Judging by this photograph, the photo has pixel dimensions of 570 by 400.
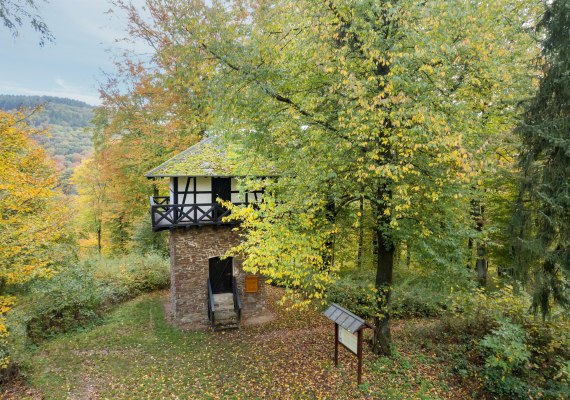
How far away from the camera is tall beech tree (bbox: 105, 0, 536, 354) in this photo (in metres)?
7.04

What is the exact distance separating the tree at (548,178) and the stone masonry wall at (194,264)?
9.13 metres

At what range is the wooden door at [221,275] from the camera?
1380 centimetres

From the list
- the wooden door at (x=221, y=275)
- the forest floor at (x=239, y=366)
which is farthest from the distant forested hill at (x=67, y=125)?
the forest floor at (x=239, y=366)

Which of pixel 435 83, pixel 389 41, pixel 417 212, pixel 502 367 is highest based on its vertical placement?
pixel 389 41

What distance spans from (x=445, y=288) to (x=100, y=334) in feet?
38.1

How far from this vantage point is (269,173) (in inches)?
436

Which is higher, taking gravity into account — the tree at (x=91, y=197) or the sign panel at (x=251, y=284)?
the tree at (x=91, y=197)

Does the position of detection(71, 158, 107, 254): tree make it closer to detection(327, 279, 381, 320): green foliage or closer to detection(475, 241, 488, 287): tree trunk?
detection(327, 279, 381, 320): green foliage

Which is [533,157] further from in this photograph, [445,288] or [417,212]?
[445,288]

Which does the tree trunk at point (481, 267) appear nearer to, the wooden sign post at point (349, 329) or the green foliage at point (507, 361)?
the green foliage at point (507, 361)

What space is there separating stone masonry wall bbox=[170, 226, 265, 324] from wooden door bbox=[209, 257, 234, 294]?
3.72 ft

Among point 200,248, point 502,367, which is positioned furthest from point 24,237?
point 502,367

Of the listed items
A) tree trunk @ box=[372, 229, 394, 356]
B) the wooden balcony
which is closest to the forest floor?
tree trunk @ box=[372, 229, 394, 356]

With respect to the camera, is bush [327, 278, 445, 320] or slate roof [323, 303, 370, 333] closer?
slate roof [323, 303, 370, 333]
